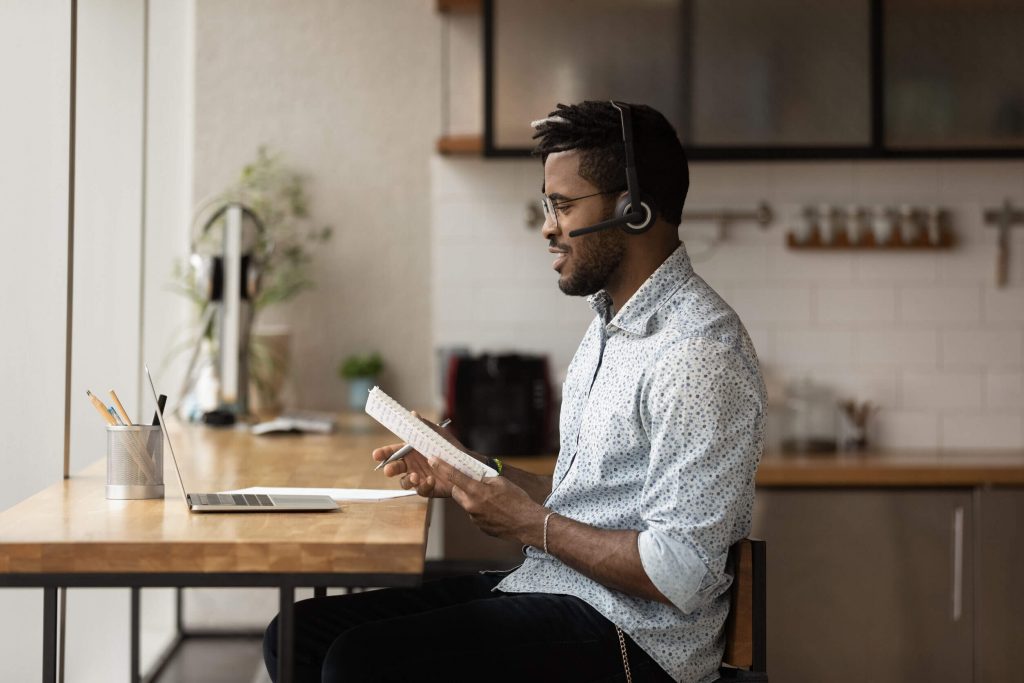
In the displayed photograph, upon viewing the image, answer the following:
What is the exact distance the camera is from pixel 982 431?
13.0 ft

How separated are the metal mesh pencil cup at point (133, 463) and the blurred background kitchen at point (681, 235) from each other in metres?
1.10

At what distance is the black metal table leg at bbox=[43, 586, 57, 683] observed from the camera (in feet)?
5.45

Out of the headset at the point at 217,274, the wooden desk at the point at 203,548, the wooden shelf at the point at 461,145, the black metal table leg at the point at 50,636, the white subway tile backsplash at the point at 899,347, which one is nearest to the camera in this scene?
the wooden desk at the point at 203,548


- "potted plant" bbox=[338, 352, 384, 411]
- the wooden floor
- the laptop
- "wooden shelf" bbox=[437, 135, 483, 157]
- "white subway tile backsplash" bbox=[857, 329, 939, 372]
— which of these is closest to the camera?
the laptop

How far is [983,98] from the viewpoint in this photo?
3.81m

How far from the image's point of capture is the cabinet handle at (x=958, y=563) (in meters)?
3.44

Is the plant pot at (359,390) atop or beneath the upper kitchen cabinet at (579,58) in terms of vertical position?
beneath

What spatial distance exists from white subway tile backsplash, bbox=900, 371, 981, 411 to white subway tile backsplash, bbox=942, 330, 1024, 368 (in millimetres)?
52

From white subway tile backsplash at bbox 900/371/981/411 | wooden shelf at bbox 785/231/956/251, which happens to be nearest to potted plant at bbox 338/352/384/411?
wooden shelf at bbox 785/231/956/251

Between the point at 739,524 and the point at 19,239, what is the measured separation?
1544 mm

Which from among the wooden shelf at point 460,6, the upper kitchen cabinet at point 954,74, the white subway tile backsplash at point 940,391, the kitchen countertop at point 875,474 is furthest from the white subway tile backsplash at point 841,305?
the wooden shelf at point 460,6

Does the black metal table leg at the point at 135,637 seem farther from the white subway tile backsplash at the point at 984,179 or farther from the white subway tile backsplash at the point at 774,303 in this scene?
the white subway tile backsplash at the point at 984,179

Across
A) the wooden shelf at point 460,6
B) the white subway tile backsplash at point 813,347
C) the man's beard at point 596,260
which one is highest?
the wooden shelf at point 460,6

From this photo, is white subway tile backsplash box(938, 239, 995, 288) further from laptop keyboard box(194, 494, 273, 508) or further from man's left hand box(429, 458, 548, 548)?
laptop keyboard box(194, 494, 273, 508)
